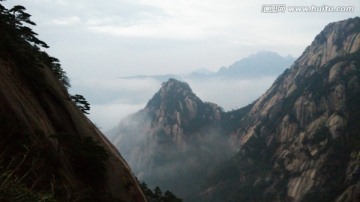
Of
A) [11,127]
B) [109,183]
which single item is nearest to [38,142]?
[11,127]

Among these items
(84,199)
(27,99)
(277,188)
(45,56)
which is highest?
(45,56)

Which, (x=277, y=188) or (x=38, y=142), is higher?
(x=38, y=142)

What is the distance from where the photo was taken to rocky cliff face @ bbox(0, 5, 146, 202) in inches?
909

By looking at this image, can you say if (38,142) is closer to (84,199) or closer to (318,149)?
(84,199)

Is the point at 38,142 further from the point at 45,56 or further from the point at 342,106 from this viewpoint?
the point at 342,106

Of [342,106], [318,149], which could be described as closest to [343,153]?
[318,149]

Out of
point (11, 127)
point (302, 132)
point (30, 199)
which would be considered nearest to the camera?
point (30, 199)

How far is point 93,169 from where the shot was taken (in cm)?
3114

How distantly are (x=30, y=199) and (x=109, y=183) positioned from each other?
2621 cm

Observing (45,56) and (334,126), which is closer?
(45,56)

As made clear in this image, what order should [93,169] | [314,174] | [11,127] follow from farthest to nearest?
[314,174], [93,169], [11,127]

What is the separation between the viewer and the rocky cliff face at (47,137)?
75.7 ft

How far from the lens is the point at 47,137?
26906mm

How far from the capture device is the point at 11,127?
925 inches
